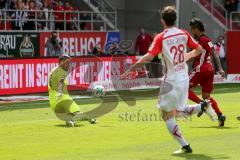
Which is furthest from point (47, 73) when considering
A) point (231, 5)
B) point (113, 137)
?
point (231, 5)

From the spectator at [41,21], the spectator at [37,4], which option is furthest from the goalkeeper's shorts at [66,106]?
the spectator at [37,4]

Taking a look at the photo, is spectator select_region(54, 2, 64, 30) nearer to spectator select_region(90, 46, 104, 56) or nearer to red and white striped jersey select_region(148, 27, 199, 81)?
spectator select_region(90, 46, 104, 56)

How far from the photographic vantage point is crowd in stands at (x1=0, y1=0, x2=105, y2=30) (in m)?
32.8

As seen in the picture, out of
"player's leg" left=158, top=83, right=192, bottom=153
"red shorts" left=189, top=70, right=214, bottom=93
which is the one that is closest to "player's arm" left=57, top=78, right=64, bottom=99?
"red shorts" left=189, top=70, right=214, bottom=93

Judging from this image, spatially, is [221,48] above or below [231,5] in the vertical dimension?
below

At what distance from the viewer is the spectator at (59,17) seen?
34.8m

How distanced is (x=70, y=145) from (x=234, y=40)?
27025 mm

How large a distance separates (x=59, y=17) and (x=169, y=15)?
76.0 ft

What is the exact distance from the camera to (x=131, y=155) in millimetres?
12492

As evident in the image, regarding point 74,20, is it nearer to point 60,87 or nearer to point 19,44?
point 19,44

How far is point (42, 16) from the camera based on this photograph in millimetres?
34406

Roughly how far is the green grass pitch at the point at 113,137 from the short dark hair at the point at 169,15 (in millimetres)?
2244

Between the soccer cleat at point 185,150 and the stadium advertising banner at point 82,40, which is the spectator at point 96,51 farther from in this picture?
the soccer cleat at point 185,150

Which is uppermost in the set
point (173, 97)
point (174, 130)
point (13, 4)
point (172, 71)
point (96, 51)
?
point (13, 4)
